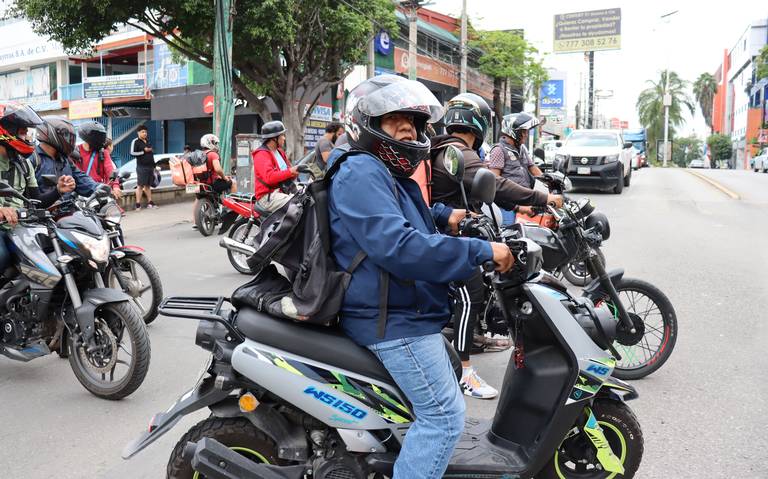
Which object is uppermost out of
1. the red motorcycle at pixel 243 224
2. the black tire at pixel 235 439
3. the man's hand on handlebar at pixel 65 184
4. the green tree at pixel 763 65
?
the green tree at pixel 763 65

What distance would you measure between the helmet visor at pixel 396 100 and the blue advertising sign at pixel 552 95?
48073 mm

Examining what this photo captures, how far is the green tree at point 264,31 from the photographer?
52.4 feet

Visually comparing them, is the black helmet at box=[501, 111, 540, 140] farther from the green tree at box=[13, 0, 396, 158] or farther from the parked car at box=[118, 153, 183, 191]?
the green tree at box=[13, 0, 396, 158]

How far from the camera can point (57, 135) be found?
5.74m

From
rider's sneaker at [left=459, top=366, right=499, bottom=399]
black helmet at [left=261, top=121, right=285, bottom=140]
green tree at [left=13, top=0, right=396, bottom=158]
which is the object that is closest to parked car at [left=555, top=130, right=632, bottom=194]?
green tree at [left=13, top=0, right=396, bottom=158]

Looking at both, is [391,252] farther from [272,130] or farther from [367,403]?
[272,130]

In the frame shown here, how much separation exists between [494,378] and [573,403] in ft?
6.86

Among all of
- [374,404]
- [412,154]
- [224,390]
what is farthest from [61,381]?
[412,154]

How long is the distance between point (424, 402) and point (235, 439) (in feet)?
2.43

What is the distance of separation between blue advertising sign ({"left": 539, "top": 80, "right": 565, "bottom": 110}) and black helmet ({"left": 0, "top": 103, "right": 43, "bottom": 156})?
46434 millimetres

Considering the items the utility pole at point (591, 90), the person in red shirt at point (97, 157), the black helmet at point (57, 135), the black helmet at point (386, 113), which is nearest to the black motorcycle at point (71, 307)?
the black helmet at point (57, 135)

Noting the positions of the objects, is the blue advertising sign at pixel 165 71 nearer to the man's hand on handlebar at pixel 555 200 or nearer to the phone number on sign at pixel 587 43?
the man's hand on handlebar at pixel 555 200

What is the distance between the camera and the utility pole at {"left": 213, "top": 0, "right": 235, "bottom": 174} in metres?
15.4

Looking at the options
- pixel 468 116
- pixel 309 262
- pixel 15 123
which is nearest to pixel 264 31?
pixel 15 123
